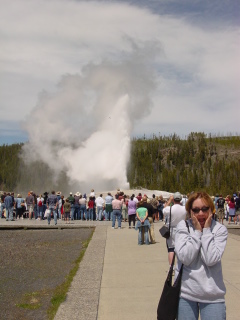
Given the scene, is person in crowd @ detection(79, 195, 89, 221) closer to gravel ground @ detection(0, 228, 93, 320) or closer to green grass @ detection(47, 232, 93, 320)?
gravel ground @ detection(0, 228, 93, 320)

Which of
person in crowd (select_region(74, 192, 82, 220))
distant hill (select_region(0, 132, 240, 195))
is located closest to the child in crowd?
person in crowd (select_region(74, 192, 82, 220))

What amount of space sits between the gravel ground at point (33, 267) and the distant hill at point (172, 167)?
254 feet

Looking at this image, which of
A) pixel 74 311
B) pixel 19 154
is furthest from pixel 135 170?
pixel 74 311

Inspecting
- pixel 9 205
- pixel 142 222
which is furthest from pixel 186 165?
pixel 142 222

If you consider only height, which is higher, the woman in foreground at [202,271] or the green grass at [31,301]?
the woman in foreground at [202,271]

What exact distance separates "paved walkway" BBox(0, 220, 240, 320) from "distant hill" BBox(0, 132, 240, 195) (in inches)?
3265

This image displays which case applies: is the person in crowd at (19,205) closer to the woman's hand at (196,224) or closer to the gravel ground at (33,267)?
the gravel ground at (33,267)

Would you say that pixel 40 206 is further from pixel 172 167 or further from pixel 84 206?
pixel 172 167

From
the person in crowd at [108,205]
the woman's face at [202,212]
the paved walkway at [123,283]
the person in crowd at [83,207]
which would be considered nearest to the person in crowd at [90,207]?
the person in crowd at [83,207]

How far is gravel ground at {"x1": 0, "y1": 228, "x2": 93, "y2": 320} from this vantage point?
7438 millimetres

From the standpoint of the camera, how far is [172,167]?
149000 mm

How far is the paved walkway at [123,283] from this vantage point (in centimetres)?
662

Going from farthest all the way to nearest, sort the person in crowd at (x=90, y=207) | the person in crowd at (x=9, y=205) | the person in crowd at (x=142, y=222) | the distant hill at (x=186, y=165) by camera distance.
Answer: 1. the distant hill at (x=186, y=165)
2. the person in crowd at (x=90, y=207)
3. the person in crowd at (x=9, y=205)
4. the person in crowd at (x=142, y=222)

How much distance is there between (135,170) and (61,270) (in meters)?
127
